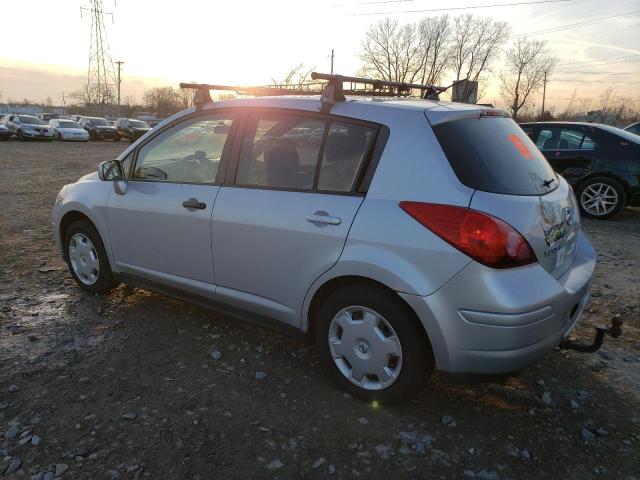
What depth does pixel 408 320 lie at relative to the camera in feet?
8.16

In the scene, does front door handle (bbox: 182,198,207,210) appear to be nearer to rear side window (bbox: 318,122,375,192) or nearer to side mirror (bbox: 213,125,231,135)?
side mirror (bbox: 213,125,231,135)

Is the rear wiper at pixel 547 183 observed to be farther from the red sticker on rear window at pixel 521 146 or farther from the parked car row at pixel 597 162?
the parked car row at pixel 597 162

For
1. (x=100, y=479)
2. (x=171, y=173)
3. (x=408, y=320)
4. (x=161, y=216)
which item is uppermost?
(x=171, y=173)

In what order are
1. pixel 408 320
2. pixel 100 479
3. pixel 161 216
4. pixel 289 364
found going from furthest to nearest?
pixel 161 216, pixel 289 364, pixel 408 320, pixel 100 479

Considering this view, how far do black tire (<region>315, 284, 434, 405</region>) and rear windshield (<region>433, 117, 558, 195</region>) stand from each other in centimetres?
72

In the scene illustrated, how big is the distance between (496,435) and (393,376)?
61cm

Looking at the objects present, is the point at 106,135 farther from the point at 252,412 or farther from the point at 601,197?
the point at 252,412

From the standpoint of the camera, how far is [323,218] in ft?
8.84

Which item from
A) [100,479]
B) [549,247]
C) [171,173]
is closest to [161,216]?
[171,173]

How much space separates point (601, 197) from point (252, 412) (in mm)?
Result: 7371

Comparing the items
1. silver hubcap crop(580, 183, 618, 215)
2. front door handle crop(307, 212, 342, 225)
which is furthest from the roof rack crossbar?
silver hubcap crop(580, 183, 618, 215)

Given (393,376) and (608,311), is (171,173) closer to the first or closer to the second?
(393,376)

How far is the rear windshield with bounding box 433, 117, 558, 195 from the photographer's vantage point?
96.0 inches

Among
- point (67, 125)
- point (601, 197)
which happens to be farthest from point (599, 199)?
point (67, 125)
